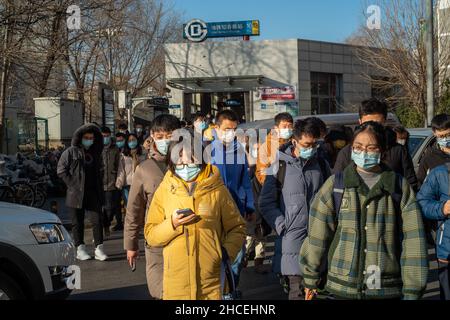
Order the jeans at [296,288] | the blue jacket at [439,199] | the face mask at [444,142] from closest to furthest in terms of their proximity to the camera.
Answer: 1. the blue jacket at [439,199]
2. the jeans at [296,288]
3. the face mask at [444,142]

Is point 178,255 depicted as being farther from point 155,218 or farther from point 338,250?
point 338,250

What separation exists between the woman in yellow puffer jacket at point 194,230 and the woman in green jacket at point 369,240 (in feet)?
1.88

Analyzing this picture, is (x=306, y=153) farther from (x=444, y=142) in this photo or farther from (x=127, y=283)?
(x=127, y=283)

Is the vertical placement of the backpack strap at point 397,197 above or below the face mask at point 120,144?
below

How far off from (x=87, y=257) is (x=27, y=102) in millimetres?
37015

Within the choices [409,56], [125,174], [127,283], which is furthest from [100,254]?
[409,56]

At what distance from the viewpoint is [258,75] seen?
93.4 feet

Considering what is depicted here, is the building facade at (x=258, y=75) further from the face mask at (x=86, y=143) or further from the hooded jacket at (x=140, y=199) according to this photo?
the hooded jacket at (x=140, y=199)

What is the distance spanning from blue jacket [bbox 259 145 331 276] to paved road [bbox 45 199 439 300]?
6.04 feet

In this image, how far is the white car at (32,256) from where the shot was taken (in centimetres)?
489

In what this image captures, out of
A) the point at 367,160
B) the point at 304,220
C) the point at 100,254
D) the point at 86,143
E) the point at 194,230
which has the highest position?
the point at 86,143

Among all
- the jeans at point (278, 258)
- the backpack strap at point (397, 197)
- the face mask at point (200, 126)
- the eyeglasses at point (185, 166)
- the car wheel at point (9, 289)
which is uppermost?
the face mask at point (200, 126)

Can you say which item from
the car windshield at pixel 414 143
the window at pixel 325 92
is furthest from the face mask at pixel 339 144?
the window at pixel 325 92

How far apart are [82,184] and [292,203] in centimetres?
443
